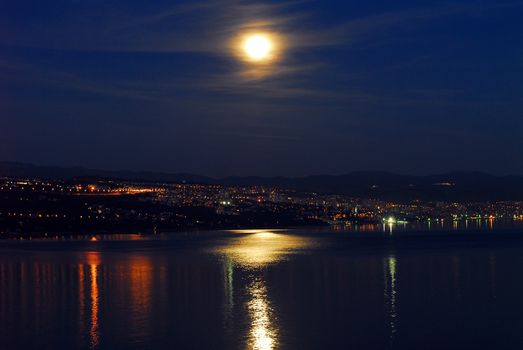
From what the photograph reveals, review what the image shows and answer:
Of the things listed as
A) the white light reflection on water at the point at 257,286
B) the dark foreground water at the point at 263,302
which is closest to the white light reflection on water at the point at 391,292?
the dark foreground water at the point at 263,302

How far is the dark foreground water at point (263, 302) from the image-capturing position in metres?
21.0

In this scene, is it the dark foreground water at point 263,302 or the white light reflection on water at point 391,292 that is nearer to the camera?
the dark foreground water at point 263,302

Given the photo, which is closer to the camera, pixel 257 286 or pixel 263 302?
pixel 263 302

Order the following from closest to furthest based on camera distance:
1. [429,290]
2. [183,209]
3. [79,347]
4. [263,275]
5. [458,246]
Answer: [79,347] → [429,290] → [263,275] → [458,246] → [183,209]

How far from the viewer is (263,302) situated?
27391 mm

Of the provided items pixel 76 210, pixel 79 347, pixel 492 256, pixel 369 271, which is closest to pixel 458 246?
pixel 492 256

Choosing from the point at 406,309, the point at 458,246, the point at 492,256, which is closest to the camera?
the point at 406,309

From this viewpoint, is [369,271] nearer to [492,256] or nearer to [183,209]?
[492,256]

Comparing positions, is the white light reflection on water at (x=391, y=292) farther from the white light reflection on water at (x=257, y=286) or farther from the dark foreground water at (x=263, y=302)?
the white light reflection on water at (x=257, y=286)

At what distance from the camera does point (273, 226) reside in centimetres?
11394

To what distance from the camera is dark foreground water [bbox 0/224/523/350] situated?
21000 mm

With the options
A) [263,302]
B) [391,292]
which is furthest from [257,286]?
[391,292]

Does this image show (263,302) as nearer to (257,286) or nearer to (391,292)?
(257,286)

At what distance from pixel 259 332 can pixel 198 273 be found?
16718 millimetres
